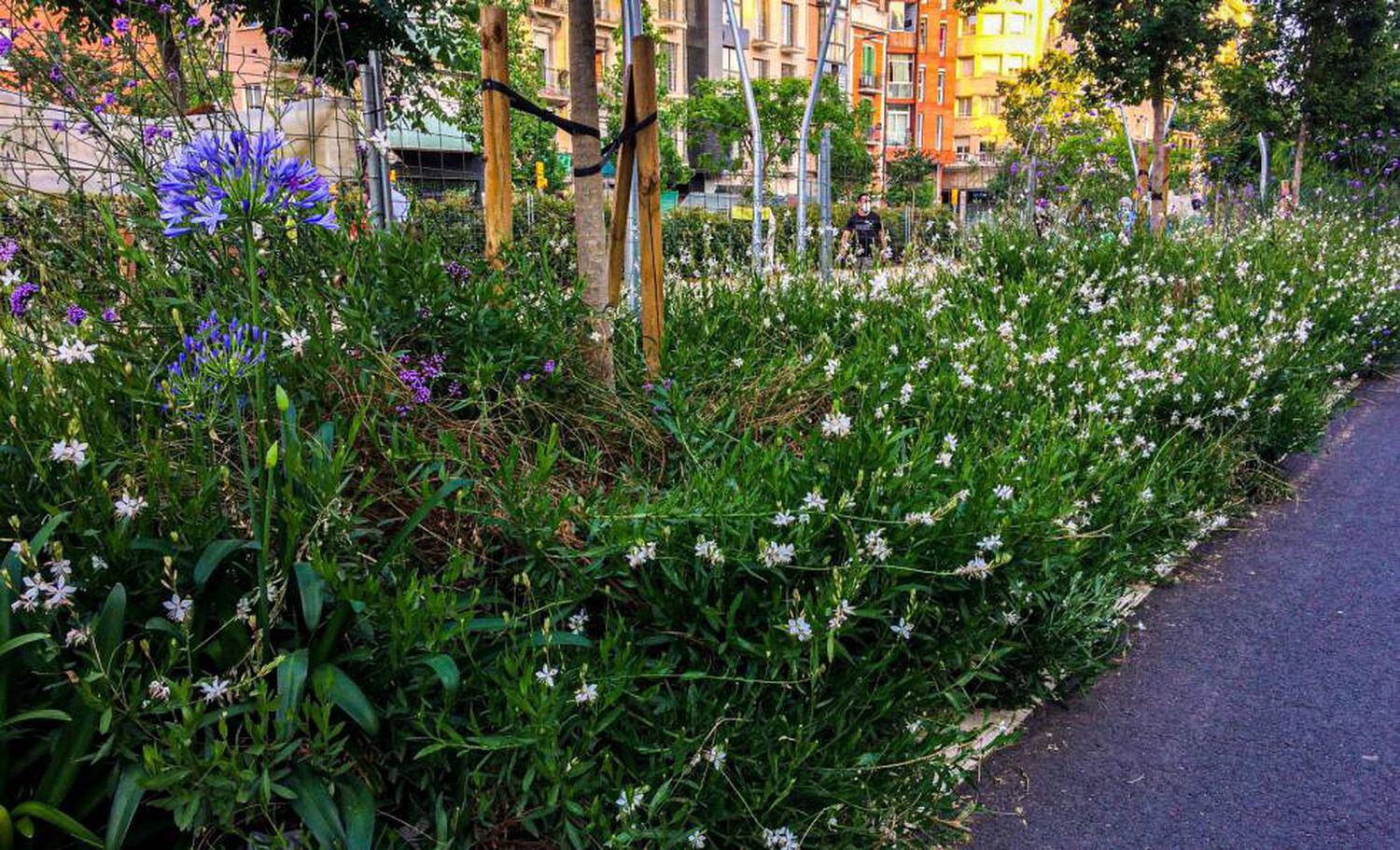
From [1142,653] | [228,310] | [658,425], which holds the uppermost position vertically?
[228,310]

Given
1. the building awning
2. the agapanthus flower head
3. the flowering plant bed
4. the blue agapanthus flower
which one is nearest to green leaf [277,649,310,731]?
the flowering plant bed

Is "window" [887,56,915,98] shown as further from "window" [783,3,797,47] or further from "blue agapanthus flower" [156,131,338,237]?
"blue agapanthus flower" [156,131,338,237]

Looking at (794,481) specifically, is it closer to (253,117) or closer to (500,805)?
(500,805)

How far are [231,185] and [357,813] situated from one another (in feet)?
3.76

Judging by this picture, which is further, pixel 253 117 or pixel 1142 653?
pixel 253 117

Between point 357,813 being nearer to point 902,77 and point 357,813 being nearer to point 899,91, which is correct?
point 899,91

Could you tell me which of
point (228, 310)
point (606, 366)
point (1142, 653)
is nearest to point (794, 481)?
point (606, 366)

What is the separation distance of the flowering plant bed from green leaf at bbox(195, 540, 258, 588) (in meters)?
0.02

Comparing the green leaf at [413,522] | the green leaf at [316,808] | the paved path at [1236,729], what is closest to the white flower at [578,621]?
the green leaf at [413,522]

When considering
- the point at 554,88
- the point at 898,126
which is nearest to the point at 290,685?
the point at 554,88

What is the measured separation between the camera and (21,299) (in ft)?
9.75

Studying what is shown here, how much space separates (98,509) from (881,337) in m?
3.28

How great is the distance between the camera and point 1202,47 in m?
13.5

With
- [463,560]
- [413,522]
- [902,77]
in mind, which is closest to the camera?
[413,522]
